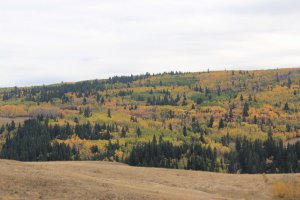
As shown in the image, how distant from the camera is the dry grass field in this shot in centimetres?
4397

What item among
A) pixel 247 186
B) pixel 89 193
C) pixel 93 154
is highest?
pixel 89 193

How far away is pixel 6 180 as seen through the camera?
44.3m

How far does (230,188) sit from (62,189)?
101 ft

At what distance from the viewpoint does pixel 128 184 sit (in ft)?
192

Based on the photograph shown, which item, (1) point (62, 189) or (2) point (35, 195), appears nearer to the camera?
(2) point (35, 195)

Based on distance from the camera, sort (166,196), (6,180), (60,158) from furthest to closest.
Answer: (60,158)
(166,196)
(6,180)

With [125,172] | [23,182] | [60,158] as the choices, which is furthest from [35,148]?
[23,182]

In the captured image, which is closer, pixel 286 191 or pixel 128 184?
pixel 128 184

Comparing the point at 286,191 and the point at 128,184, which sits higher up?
the point at 128,184

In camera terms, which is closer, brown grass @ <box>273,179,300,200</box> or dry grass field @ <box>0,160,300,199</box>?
dry grass field @ <box>0,160,300,199</box>

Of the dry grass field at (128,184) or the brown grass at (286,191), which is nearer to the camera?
the dry grass field at (128,184)

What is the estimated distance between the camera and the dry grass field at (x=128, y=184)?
4397 cm

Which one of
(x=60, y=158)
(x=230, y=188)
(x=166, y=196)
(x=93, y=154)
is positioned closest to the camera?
(x=166, y=196)

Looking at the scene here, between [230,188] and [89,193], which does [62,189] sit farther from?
[230,188]
